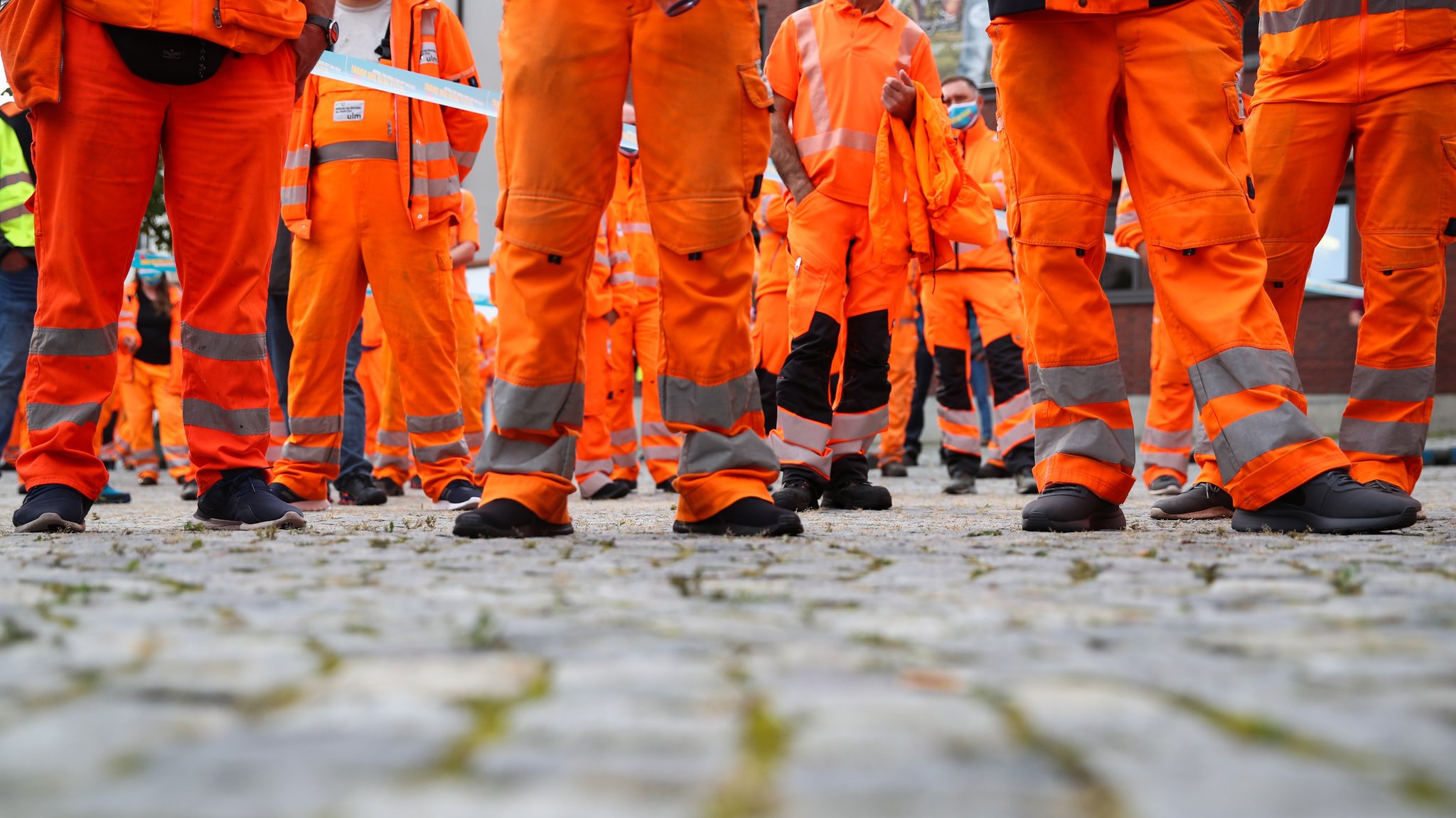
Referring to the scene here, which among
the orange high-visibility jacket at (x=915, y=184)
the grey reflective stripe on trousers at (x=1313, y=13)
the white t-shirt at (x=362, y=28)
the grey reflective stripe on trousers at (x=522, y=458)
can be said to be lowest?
the grey reflective stripe on trousers at (x=522, y=458)

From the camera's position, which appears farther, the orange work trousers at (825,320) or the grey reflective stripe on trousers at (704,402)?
the orange work trousers at (825,320)

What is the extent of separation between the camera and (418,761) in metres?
1.14

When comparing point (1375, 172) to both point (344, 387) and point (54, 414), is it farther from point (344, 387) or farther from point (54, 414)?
point (344, 387)

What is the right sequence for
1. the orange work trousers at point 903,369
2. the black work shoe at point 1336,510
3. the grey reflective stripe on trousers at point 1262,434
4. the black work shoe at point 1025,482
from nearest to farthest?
the black work shoe at point 1336,510
the grey reflective stripe on trousers at point 1262,434
the black work shoe at point 1025,482
the orange work trousers at point 903,369

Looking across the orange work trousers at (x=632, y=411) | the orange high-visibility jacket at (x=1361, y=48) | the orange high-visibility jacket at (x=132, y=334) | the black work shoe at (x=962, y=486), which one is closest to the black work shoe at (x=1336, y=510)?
the orange high-visibility jacket at (x=1361, y=48)

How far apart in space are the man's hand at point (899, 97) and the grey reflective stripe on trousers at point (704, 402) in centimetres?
235

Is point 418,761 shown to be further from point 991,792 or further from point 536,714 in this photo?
point 991,792

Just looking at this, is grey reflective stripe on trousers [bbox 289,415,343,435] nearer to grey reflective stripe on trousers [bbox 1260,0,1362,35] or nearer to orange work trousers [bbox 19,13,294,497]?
orange work trousers [bbox 19,13,294,497]

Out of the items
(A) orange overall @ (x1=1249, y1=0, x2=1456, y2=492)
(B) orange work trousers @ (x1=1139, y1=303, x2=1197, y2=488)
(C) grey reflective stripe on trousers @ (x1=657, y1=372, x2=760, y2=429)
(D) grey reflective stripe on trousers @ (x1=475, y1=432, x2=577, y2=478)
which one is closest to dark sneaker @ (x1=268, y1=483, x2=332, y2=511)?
(D) grey reflective stripe on trousers @ (x1=475, y1=432, x2=577, y2=478)

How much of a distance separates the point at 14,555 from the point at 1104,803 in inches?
99.3

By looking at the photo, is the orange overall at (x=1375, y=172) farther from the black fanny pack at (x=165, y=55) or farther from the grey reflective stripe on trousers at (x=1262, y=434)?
the black fanny pack at (x=165, y=55)

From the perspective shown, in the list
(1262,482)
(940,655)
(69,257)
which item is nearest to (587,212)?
(69,257)

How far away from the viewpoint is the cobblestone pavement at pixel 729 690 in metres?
1.07

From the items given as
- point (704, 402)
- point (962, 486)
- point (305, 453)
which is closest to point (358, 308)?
point (305, 453)
